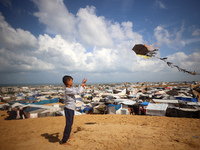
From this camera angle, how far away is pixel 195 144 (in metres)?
3.30

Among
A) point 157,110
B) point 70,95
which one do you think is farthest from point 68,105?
point 157,110

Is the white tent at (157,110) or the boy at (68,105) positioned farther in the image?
the white tent at (157,110)

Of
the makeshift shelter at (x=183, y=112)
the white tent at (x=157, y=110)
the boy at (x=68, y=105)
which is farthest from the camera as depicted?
the white tent at (x=157, y=110)

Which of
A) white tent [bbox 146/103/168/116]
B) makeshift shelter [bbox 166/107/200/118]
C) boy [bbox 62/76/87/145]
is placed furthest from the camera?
white tent [bbox 146/103/168/116]

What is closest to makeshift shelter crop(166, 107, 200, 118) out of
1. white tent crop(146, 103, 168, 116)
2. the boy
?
white tent crop(146, 103, 168, 116)

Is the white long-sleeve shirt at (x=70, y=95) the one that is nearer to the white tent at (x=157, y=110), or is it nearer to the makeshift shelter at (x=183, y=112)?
the white tent at (x=157, y=110)

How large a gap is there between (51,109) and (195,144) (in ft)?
54.3

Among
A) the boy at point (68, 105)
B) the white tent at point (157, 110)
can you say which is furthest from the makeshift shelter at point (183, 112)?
the boy at point (68, 105)

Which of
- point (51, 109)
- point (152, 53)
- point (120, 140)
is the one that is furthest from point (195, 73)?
point (51, 109)

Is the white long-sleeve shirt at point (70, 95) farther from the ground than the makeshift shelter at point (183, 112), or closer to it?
farther from the ground

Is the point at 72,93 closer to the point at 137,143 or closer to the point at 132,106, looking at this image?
the point at 137,143

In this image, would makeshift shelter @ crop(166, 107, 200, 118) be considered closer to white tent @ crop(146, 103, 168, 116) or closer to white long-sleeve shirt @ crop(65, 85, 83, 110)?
white tent @ crop(146, 103, 168, 116)

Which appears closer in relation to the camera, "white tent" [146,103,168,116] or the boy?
the boy

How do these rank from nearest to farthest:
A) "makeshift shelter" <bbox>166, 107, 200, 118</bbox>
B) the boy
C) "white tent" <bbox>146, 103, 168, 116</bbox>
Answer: the boy
"makeshift shelter" <bbox>166, 107, 200, 118</bbox>
"white tent" <bbox>146, 103, 168, 116</bbox>
